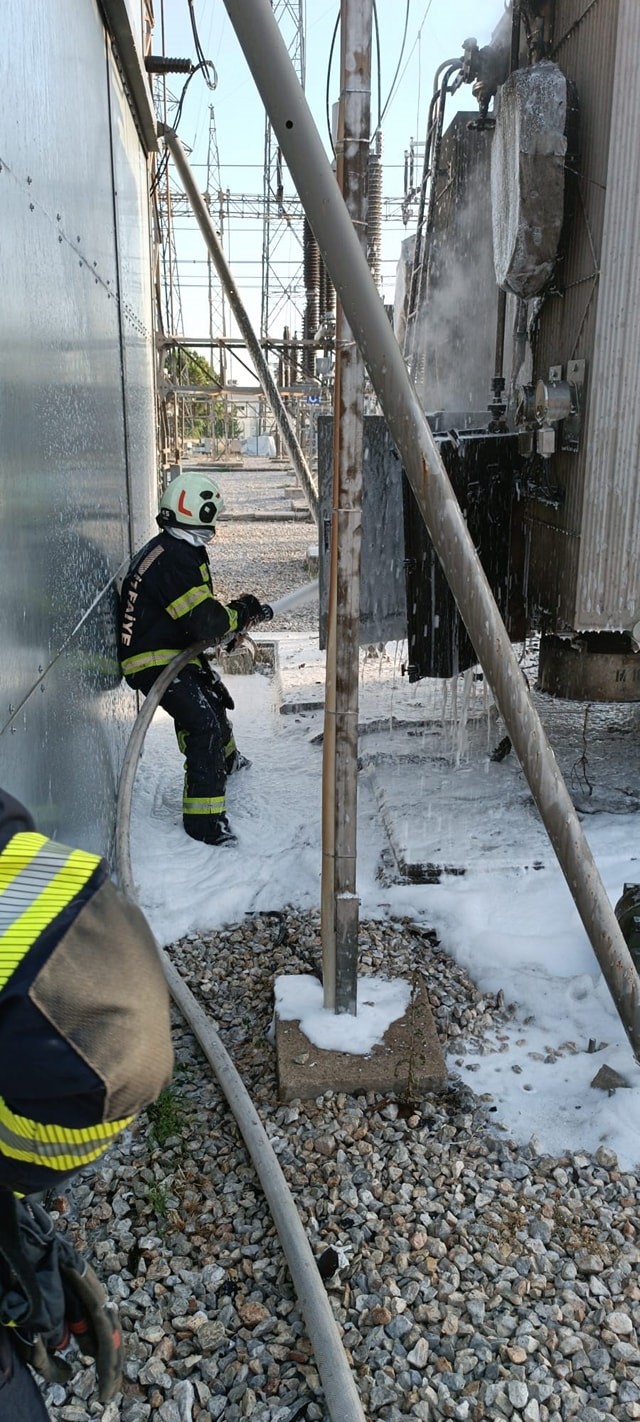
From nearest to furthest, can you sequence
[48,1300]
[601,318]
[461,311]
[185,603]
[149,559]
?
[48,1300], [601,318], [185,603], [149,559], [461,311]

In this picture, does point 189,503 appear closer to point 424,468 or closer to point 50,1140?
point 424,468

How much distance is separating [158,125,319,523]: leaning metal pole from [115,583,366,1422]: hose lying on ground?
13.4ft

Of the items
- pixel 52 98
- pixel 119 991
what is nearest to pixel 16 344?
pixel 52 98

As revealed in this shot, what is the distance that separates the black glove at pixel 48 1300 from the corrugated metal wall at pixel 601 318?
3606mm

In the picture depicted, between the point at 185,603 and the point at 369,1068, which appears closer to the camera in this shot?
the point at 369,1068

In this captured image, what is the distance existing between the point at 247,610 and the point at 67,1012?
4.41m

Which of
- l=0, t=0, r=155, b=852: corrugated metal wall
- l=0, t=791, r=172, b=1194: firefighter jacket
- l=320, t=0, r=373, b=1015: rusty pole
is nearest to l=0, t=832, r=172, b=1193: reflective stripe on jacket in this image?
l=0, t=791, r=172, b=1194: firefighter jacket

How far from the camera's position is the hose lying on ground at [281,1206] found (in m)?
2.09

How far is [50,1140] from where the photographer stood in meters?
1.10

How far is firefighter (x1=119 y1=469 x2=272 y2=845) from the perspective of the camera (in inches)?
196

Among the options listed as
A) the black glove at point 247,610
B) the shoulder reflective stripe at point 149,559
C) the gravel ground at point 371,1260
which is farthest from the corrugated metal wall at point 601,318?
the gravel ground at point 371,1260

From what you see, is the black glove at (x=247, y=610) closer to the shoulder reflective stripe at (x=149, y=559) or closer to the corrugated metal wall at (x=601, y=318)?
the shoulder reflective stripe at (x=149, y=559)

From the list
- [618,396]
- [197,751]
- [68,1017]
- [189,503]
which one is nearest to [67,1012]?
[68,1017]

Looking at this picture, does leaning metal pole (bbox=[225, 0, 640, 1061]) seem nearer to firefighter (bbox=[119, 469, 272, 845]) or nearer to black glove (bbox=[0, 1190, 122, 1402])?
black glove (bbox=[0, 1190, 122, 1402])
